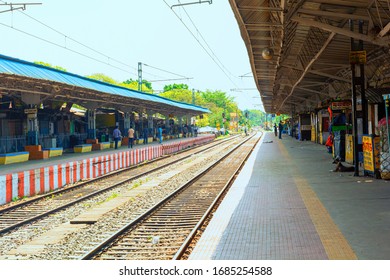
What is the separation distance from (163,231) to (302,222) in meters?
2.50

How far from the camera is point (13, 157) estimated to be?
21422mm

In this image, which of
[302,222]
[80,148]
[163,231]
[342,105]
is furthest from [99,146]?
[302,222]

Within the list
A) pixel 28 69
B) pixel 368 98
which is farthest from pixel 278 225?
pixel 28 69

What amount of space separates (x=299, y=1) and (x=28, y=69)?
12859 millimetres

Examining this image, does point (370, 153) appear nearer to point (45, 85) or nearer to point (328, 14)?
point (328, 14)

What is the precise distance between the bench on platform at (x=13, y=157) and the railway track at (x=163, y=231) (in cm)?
1036

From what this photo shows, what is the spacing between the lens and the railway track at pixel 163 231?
23.4 ft

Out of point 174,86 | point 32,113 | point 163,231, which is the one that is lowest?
point 163,231

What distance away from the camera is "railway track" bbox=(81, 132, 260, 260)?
713cm

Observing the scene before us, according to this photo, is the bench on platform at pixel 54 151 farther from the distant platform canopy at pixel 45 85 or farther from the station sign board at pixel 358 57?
the station sign board at pixel 358 57

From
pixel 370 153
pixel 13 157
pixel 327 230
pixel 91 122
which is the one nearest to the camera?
pixel 327 230

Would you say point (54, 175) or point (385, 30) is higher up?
point (385, 30)

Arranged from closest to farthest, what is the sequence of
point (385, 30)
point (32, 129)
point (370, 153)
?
point (385, 30)
point (370, 153)
point (32, 129)

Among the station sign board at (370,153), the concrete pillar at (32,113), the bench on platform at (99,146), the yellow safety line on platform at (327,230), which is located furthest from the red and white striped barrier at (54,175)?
the station sign board at (370,153)
